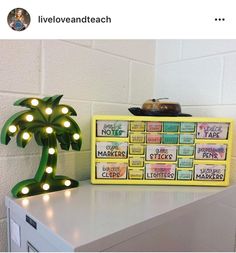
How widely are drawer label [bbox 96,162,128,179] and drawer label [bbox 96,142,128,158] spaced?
0.09 ft

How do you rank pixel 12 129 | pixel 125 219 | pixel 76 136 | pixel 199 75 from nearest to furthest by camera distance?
pixel 125 219, pixel 12 129, pixel 76 136, pixel 199 75

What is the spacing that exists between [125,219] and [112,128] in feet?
0.99

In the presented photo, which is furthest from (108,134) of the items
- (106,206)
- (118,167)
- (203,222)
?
(203,222)

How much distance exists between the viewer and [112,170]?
71 centimetres

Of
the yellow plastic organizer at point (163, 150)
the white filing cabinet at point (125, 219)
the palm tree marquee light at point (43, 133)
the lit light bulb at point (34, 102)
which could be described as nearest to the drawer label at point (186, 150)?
the yellow plastic organizer at point (163, 150)

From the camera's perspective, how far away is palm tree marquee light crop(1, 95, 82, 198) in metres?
0.60

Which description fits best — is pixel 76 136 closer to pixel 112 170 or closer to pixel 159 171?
pixel 112 170

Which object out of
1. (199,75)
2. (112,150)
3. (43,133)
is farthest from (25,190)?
(199,75)

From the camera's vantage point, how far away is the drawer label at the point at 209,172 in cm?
72

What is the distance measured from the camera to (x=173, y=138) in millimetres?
714
